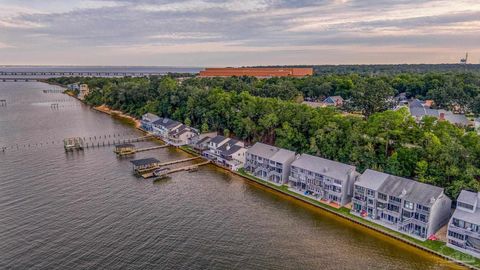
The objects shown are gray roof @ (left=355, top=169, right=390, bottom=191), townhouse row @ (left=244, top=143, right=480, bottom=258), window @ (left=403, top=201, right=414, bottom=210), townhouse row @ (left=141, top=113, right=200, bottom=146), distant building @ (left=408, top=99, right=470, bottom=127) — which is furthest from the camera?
townhouse row @ (left=141, top=113, right=200, bottom=146)

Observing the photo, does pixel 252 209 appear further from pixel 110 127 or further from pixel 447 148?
pixel 110 127

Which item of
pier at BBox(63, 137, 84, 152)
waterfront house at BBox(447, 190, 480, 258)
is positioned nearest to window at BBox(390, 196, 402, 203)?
waterfront house at BBox(447, 190, 480, 258)

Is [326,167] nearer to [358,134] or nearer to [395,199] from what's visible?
[358,134]

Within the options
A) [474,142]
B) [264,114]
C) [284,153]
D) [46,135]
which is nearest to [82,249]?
[284,153]

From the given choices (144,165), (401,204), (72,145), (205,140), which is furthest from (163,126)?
(401,204)

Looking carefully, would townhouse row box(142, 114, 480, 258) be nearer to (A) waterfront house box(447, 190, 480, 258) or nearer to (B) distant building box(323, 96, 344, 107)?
→ (A) waterfront house box(447, 190, 480, 258)

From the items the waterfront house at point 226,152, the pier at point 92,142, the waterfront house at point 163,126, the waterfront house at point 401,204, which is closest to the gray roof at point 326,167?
the waterfront house at point 401,204
